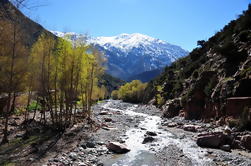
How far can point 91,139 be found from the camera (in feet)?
77.5

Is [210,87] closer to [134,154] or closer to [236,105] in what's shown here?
[236,105]

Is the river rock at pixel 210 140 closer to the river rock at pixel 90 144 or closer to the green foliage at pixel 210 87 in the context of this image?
the river rock at pixel 90 144

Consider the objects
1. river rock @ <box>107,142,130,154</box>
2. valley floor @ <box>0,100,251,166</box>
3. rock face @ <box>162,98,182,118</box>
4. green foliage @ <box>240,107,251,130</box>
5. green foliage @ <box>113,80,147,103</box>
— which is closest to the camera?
valley floor @ <box>0,100,251,166</box>

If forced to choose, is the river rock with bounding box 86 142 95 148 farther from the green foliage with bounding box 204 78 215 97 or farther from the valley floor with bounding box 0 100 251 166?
the green foliage with bounding box 204 78 215 97

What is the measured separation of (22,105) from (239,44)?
36.7 meters

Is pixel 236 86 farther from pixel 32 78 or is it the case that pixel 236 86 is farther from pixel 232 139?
pixel 32 78

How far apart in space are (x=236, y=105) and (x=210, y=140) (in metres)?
8.19

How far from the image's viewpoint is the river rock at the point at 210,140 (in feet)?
69.5

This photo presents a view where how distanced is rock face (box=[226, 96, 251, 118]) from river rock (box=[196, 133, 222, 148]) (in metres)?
6.49

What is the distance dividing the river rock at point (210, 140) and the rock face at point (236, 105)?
6.49m

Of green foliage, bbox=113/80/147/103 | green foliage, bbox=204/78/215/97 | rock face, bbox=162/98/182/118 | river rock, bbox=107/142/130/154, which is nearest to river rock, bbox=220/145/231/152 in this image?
river rock, bbox=107/142/130/154

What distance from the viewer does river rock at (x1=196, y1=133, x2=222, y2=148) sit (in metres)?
21.2

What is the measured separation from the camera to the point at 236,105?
2752cm

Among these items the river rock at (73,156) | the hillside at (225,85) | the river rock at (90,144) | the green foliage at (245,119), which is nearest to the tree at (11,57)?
the river rock at (73,156)
